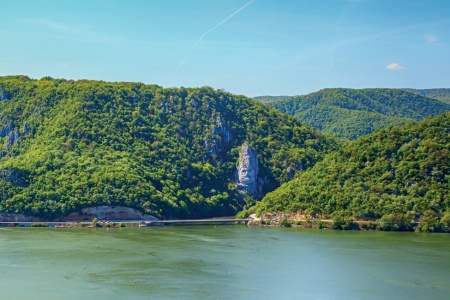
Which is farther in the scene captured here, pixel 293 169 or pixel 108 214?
pixel 293 169

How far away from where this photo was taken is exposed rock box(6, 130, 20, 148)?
124000 millimetres

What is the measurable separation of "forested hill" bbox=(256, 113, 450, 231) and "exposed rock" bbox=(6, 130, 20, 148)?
48064 mm

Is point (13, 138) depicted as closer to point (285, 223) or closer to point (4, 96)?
point (4, 96)

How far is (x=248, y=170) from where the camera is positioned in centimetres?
13275

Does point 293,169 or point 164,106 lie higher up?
point 164,106

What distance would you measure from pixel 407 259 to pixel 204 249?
2114 centimetres

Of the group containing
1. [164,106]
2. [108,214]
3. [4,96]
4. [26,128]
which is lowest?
[108,214]

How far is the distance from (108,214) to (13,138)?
3324 cm

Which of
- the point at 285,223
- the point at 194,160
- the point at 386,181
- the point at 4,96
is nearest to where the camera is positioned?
the point at 386,181

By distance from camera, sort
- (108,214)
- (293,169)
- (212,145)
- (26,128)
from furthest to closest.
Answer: (212,145) → (293,169) → (26,128) → (108,214)

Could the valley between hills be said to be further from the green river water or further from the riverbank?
the green river water

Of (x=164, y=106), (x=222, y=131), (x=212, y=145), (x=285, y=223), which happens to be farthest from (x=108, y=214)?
(x=222, y=131)

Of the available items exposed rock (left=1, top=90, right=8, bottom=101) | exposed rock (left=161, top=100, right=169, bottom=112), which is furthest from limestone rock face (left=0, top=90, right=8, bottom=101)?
exposed rock (left=161, top=100, right=169, bottom=112)

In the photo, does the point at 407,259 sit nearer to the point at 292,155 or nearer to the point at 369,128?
the point at 292,155
